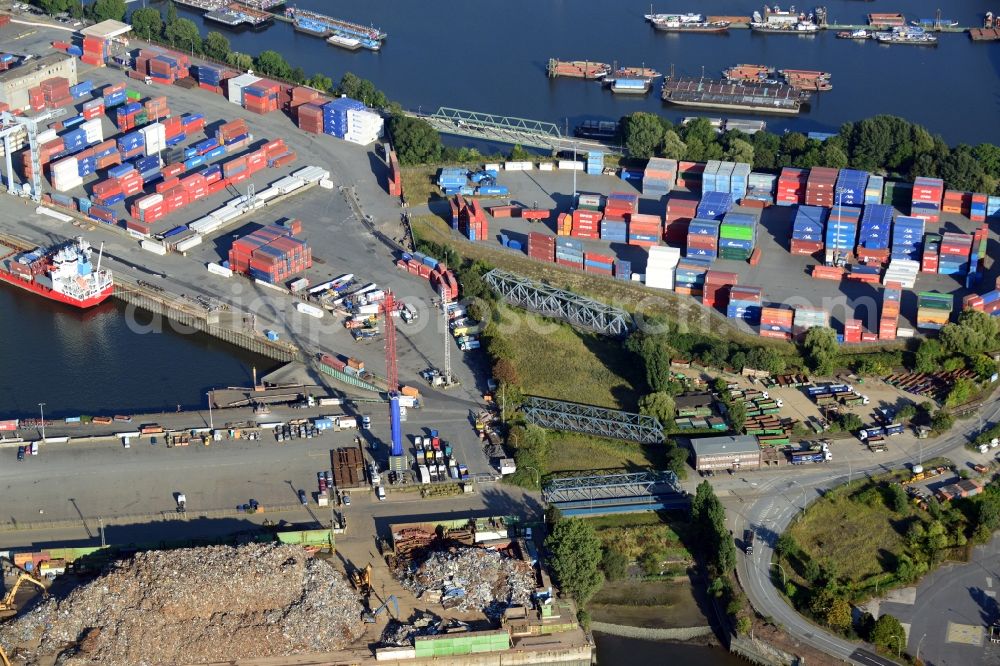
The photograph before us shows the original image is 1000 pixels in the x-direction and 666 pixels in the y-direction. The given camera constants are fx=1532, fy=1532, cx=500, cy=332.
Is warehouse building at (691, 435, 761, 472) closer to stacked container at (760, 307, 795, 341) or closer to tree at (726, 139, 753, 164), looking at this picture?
stacked container at (760, 307, 795, 341)

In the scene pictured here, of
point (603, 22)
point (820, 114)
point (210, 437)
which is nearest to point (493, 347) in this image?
point (210, 437)

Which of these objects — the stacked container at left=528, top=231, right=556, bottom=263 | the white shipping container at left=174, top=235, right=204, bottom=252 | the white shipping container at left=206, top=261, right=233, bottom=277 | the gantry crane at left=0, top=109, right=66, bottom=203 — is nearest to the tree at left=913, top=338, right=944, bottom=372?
the stacked container at left=528, top=231, right=556, bottom=263

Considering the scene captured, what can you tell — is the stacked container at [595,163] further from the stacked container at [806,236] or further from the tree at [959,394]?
the tree at [959,394]

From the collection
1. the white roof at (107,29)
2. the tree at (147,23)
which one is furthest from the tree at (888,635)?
the tree at (147,23)

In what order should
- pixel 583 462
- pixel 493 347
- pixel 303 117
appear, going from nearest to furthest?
pixel 583 462 < pixel 493 347 < pixel 303 117

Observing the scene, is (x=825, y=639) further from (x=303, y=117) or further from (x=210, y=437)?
(x=303, y=117)

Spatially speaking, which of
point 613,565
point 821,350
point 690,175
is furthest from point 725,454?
point 690,175

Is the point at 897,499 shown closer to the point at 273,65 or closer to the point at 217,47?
the point at 273,65
